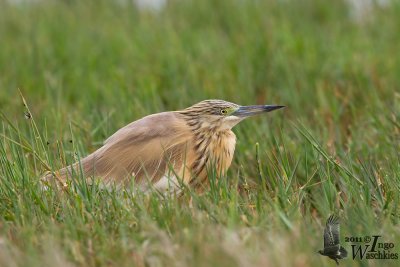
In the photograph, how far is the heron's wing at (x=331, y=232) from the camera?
3.37 meters

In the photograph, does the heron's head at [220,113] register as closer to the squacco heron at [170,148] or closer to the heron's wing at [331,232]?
the squacco heron at [170,148]

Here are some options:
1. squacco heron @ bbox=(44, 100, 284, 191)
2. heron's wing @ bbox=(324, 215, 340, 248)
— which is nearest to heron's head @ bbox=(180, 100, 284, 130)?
squacco heron @ bbox=(44, 100, 284, 191)

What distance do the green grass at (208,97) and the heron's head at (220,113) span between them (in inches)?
9.3

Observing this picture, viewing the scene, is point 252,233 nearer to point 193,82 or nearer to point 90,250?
point 90,250

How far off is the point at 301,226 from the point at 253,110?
4.94 ft

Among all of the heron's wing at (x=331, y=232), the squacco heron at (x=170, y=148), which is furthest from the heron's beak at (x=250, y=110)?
the heron's wing at (x=331, y=232)

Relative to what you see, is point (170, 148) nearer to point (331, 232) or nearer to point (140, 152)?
point (140, 152)

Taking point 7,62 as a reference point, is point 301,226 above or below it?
below

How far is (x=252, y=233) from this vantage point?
11.1ft

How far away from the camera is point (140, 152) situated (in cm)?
454

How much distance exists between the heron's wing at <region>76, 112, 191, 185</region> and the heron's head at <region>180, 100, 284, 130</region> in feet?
0.67

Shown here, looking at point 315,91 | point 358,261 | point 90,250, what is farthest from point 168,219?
point 315,91

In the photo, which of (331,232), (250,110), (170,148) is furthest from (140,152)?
(331,232)

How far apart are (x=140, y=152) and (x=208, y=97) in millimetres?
2158
